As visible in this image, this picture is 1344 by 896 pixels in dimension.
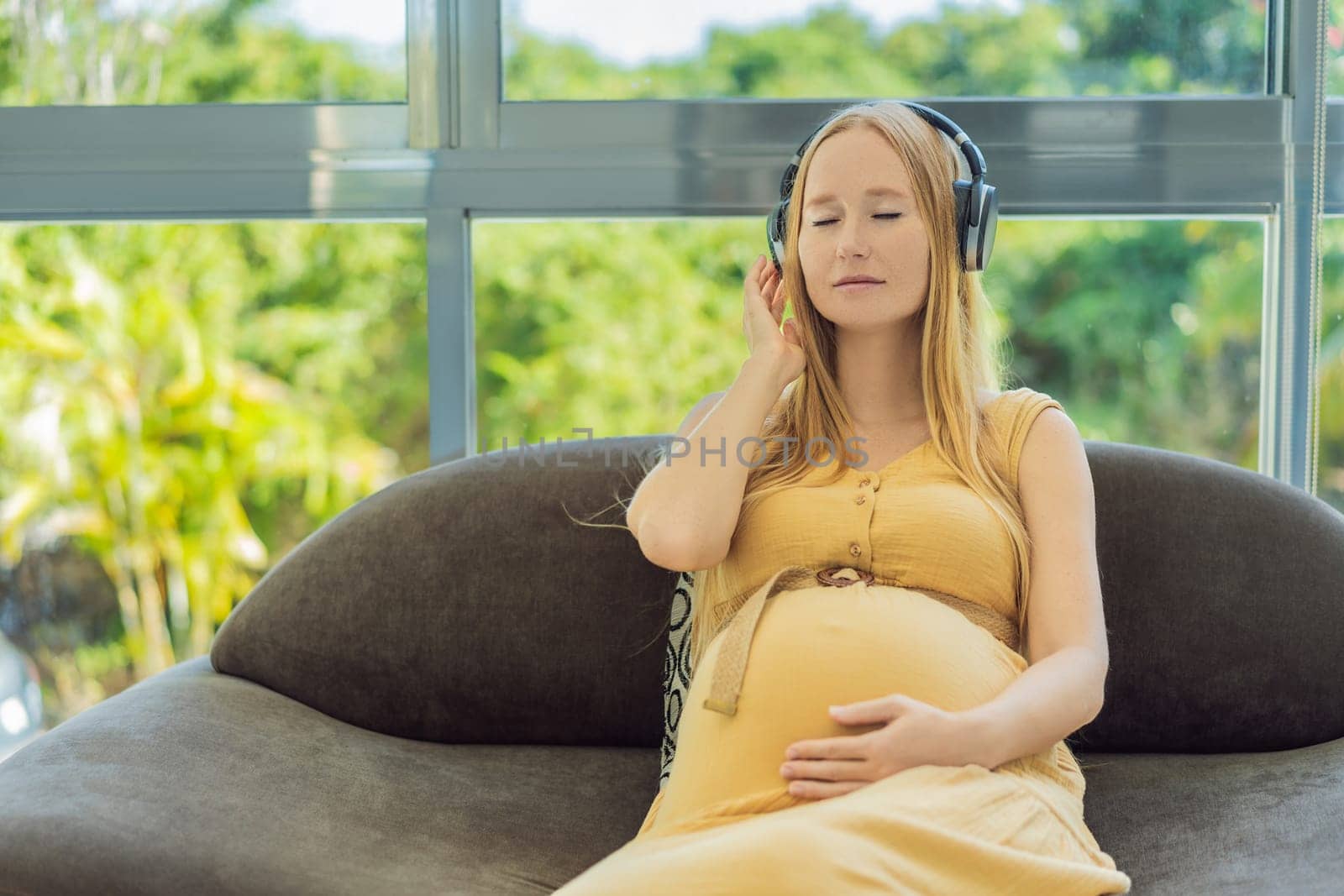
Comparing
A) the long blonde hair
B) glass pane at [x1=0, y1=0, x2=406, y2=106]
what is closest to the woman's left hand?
the long blonde hair

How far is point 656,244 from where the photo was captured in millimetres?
2207

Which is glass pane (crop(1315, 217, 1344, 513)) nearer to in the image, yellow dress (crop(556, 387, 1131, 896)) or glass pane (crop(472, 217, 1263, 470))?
glass pane (crop(472, 217, 1263, 470))

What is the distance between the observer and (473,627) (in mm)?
1712

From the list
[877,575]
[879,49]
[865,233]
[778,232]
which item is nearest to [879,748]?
[877,575]

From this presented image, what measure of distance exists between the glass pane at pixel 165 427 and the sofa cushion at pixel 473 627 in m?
0.58

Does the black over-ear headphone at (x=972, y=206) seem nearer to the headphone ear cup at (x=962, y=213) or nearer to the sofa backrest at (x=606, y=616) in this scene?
the headphone ear cup at (x=962, y=213)

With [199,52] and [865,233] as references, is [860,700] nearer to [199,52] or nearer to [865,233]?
[865,233]

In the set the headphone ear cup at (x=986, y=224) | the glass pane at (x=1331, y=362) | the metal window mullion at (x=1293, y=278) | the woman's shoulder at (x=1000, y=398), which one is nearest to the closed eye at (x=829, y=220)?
the headphone ear cup at (x=986, y=224)

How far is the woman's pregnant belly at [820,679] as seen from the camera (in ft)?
3.95

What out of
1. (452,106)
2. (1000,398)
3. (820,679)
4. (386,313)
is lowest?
(820,679)

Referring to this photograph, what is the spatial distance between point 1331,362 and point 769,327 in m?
1.30

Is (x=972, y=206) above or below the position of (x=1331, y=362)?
above

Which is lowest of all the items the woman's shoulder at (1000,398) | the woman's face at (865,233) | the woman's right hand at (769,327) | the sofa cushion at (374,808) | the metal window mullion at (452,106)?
the sofa cushion at (374,808)

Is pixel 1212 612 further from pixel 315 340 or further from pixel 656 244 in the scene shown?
pixel 315 340
